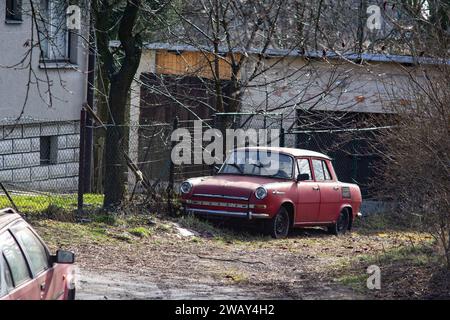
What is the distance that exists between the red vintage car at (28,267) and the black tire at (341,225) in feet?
32.7

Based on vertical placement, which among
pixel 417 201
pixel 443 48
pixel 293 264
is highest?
pixel 443 48

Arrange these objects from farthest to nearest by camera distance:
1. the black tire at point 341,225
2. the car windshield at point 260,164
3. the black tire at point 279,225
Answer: the black tire at point 341,225, the car windshield at point 260,164, the black tire at point 279,225

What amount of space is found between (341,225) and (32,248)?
36.4 feet

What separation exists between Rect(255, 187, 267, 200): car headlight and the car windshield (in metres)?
0.90

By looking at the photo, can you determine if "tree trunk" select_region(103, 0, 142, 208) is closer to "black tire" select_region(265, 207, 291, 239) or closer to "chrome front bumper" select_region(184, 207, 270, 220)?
"chrome front bumper" select_region(184, 207, 270, 220)

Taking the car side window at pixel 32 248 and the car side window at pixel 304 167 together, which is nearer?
the car side window at pixel 32 248

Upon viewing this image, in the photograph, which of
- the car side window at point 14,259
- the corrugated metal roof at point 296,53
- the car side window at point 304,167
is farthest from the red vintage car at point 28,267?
the corrugated metal roof at point 296,53

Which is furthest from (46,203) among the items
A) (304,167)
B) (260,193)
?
(304,167)

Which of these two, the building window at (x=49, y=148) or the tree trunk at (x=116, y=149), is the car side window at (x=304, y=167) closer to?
the tree trunk at (x=116, y=149)

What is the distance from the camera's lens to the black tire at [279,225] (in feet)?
51.9

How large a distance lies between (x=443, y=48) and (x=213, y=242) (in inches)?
211
